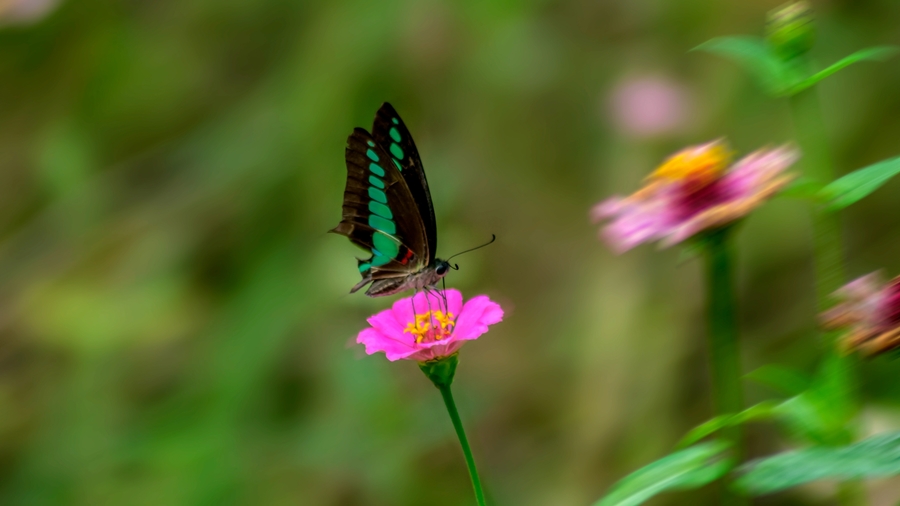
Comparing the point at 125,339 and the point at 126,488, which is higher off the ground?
the point at 125,339

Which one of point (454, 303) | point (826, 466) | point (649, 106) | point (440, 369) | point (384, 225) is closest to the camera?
point (826, 466)

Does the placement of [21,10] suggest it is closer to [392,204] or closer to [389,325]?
[392,204]

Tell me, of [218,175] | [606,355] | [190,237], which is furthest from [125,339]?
[606,355]

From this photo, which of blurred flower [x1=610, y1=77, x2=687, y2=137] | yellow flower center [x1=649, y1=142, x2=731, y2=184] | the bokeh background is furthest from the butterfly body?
blurred flower [x1=610, y1=77, x2=687, y2=137]

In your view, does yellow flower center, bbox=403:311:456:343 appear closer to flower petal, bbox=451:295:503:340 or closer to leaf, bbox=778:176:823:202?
flower petal, bbox=451:295:503:340

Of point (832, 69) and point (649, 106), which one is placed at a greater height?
point (649, 106)

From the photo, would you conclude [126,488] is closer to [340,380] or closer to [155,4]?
[340,380]

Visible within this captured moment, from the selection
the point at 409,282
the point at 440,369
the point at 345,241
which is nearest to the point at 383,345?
the point at 440,369
